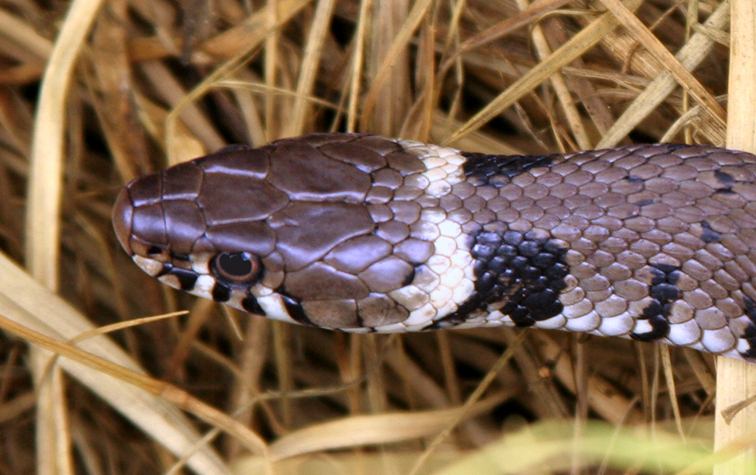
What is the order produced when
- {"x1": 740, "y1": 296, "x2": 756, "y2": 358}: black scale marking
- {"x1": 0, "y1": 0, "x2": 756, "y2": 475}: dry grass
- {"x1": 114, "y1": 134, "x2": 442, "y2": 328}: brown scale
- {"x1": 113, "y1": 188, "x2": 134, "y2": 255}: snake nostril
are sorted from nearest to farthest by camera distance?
{"x1": 740, "y1": 296, "x2": 756, "y2": 358}: black scale marking < {"x1": 114, "y1": 134, "x2": 442, "y2": 328}: brown scale < {"x1": 113, "y1": 188, "x2": 134, "y2": 255}: snake nostril < {"x1": 0, "y1": 0, "x2": 756, "y2": 475}: dry grass

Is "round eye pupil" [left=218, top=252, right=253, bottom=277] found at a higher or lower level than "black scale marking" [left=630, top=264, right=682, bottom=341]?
higher

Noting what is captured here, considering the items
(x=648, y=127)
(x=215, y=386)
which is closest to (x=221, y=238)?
(x=215, y=386)

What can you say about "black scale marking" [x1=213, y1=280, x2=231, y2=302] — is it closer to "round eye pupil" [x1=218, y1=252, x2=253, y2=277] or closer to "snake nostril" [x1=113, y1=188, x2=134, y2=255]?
"round eye pupil" [x1=218, y1=252, x2=253, y2=277]

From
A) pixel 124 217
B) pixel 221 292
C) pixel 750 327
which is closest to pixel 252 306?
pixel 221 292

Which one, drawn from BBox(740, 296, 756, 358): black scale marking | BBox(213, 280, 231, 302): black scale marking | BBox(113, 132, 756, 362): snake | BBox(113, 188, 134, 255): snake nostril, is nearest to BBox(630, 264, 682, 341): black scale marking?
BBox(113, 132, 756, 362): snake

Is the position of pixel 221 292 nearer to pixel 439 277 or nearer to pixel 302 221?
pixel 302 221

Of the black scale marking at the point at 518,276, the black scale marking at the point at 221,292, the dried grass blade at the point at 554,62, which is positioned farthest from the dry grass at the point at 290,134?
the black scale marking at the point at 518,276

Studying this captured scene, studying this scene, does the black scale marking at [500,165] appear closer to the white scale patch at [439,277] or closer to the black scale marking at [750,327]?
the white scale patch at [439,277]
